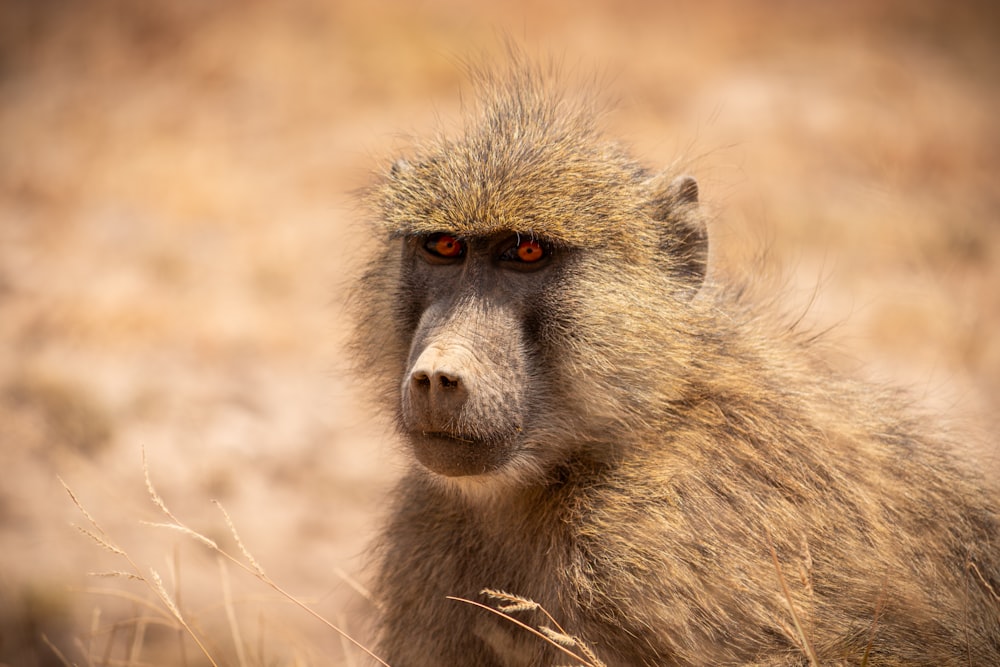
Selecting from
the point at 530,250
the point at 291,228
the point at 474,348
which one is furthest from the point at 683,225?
the point at 291,228

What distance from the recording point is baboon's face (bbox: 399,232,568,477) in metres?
2.23

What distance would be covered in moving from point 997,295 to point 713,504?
7291 millimetres

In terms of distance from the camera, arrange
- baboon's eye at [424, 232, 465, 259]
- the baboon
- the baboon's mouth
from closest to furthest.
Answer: the baboon < the baboon's mouth < baboon's eye at [424, 232, 465, 259]

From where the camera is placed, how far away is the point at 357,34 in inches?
469

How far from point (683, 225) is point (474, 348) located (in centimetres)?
81

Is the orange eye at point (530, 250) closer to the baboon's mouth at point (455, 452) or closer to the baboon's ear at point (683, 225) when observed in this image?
the baboon's ear at point (683, 225)

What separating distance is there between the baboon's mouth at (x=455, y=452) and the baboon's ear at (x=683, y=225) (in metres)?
0.80

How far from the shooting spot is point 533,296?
2494 mm

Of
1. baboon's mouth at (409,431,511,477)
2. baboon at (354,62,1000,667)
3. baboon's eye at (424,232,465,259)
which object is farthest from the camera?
baboon's eye at (424,232,465,259)

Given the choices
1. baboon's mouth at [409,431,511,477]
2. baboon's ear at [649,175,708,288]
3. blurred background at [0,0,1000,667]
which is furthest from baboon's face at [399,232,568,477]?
blurred background at [0,0,1000,667]

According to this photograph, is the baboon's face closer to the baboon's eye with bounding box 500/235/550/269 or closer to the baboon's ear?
the baboon's eye with bounding box 500/235/550/269

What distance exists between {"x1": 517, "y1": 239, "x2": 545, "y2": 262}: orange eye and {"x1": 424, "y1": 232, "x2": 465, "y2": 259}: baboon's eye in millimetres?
195

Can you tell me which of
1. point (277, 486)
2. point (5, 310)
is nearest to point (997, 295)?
point (277, 486)

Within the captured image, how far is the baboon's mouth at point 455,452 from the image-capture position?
2275 mm
